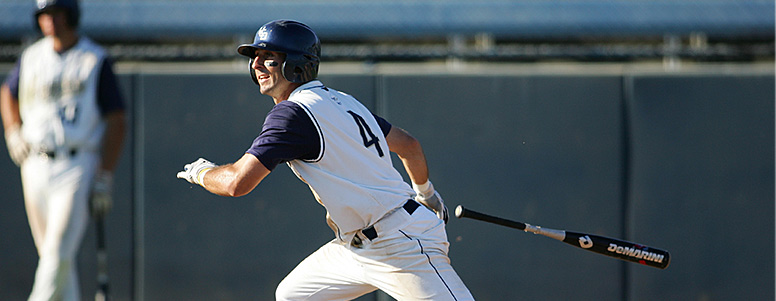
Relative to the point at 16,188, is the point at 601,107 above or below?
above

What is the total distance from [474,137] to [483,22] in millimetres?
3354

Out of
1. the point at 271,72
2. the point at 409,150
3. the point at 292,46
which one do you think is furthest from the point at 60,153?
the point at 409,150

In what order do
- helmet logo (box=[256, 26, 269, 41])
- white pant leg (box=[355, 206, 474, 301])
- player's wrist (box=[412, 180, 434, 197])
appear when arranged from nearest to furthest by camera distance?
1. white pant leg (box=[355, 206, 474, 301])
2. helmet logo (box=[256, 26, 269, 41])
3. player's wrist (box=[412, 180, 434, 197])

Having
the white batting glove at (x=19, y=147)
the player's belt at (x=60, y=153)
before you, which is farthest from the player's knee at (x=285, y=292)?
the white batting glove at (x=19, y=147)

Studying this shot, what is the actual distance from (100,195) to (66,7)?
3.87ft

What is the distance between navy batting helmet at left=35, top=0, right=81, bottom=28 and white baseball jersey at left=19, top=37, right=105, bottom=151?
0.17 m

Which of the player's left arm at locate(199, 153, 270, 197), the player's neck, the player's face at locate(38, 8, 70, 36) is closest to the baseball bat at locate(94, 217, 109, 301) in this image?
the player's neck

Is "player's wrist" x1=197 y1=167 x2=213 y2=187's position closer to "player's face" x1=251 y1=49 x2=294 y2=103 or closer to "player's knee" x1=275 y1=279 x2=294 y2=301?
"player's face" x1=251 y1=49 x2=294 y2=103

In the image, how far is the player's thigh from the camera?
336cm

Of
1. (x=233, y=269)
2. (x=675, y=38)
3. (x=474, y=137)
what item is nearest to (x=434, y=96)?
(x=474, y=137)

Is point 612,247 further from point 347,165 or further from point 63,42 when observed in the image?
point 63,42

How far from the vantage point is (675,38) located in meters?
8.23

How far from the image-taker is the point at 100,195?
4914 millimetres

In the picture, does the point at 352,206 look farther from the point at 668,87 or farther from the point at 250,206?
the point at 668,87
